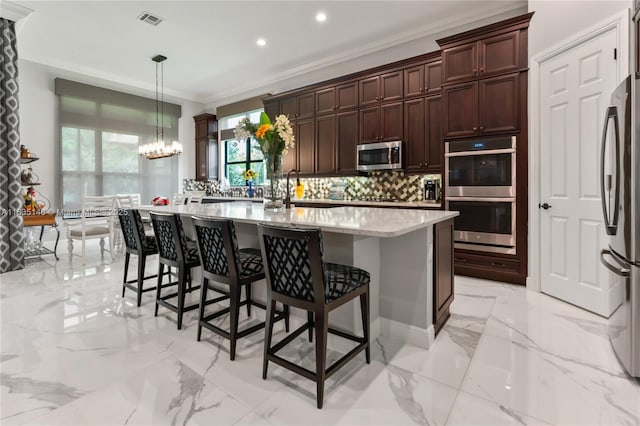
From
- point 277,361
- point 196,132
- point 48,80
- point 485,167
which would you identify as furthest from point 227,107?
point 277,361

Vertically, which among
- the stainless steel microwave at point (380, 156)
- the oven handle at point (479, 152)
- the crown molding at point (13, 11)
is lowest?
the oven handle at point (479, 152)

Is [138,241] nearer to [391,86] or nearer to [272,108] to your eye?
[391,86]

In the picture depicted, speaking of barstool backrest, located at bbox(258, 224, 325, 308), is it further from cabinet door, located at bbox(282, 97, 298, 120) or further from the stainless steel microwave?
cabinet door, located at bbox(282, 97, 298, 120)

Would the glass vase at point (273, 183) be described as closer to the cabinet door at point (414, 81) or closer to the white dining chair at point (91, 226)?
the cabinet door at point (414, 81)

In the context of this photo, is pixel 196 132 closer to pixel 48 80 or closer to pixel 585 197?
pixel 48 80

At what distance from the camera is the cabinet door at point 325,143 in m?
5.28

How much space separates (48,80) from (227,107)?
10.3ft

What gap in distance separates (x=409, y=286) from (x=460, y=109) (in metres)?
2.54

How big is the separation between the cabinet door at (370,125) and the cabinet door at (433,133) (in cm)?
73

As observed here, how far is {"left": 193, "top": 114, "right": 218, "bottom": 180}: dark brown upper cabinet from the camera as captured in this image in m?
7.63

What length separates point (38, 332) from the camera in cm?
244

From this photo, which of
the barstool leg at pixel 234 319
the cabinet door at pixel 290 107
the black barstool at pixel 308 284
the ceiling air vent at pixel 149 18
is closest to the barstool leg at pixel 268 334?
the black barstool at pixel 308 284

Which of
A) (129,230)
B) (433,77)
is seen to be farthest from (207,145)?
(433,77)

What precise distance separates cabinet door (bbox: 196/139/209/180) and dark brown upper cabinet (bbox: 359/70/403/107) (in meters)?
4.31
